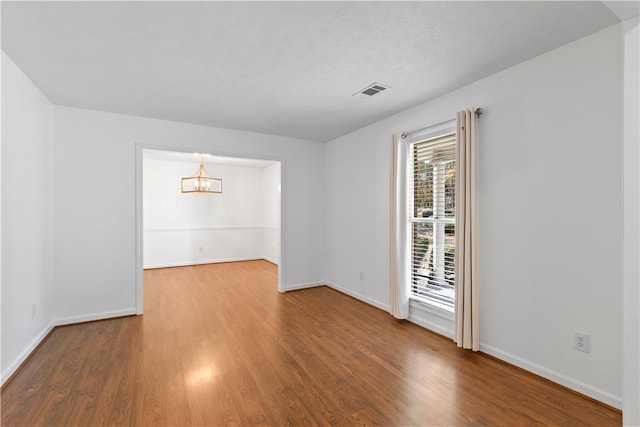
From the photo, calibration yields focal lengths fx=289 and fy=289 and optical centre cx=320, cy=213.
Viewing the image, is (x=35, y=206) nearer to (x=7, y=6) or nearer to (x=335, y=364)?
(x=7, y=6)

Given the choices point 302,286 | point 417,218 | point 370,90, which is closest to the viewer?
point 370,90

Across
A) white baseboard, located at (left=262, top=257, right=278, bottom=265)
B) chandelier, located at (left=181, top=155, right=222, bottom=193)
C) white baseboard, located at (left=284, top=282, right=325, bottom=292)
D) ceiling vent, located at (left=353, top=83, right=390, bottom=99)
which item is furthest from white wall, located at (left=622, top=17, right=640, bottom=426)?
white baseboard, located at (left=262, top=257, right=278, bottom=265)

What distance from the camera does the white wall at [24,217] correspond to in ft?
7.55

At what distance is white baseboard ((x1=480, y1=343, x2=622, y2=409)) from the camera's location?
1.93 m

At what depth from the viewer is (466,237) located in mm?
2715

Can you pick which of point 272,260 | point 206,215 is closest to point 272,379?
point 272,260

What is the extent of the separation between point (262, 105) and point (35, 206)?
252cm

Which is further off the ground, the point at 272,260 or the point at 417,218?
the point at 417,218

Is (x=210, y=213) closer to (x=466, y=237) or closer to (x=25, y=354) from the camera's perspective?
(x=25, y=354)

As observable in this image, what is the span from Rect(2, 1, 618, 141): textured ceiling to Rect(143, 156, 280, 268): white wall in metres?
3.65

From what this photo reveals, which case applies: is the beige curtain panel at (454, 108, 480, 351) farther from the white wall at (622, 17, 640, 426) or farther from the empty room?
the white wall at (622, 17, 640, 426)

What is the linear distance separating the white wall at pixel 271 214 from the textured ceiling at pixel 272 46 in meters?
4.18

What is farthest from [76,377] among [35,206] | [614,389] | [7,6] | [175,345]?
[614,389]

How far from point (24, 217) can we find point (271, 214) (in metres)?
5.26
